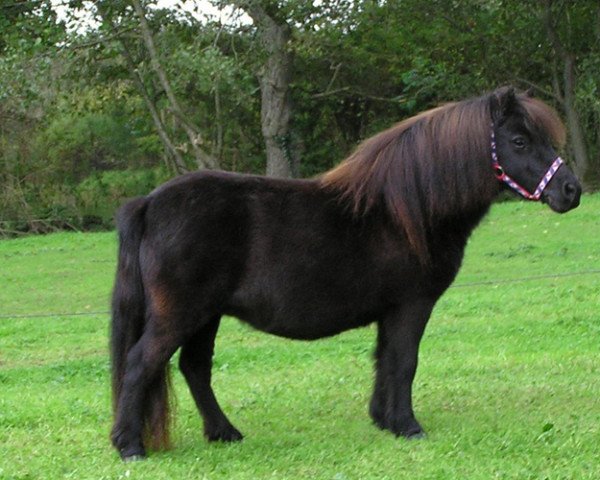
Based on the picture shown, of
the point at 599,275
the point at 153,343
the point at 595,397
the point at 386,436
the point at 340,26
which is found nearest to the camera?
the point at 153,343

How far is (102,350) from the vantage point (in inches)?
425

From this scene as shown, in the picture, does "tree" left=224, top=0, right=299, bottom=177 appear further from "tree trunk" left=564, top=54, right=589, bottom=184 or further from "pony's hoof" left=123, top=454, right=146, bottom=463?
"pony's hoof" left=123, top=454, right=146, bottom=463

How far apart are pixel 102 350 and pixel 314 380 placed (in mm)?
3487

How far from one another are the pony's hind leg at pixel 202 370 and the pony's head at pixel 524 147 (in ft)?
Result: 6.52

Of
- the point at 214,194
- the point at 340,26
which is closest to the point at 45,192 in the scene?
the point at 340,26

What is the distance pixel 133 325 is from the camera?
19.6 feet

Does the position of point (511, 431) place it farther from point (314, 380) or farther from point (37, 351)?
point (37, 351)

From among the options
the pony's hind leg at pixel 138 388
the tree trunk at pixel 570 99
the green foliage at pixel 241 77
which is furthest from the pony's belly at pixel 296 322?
the tree trunk at pixel 570 99

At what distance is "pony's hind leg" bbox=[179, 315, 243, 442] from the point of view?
6.30 m

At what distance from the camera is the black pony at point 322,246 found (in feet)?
19.2

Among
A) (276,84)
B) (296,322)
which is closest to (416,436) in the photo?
(296,322)

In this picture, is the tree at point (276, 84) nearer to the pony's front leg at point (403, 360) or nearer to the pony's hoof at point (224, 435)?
the pony's front leg at point (403, 360)

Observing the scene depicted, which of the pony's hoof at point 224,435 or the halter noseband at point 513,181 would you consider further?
the pony's hoof at point 224,435

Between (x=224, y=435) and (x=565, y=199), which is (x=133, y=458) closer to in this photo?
(x=224, y=435)
